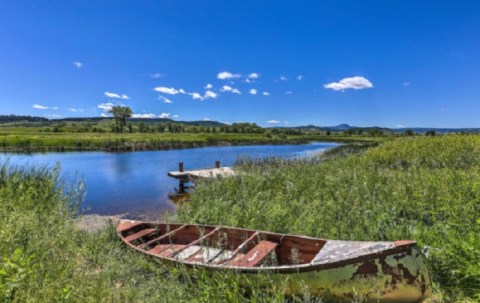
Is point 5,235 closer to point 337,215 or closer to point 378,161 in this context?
point 337,215

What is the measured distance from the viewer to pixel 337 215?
7375 millimetres

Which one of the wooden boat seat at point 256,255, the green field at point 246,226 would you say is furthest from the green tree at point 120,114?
the wooden boat seat at point 256,255

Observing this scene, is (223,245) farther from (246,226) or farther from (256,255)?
(256,255)

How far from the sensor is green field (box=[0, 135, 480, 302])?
12.6 ft

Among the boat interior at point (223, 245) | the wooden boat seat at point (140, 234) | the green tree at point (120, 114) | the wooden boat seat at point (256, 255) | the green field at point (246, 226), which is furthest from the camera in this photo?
the green tree at point (120, 114)

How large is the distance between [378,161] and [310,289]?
12813 millimetres

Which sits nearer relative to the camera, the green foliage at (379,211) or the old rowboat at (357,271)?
the old rowboat at (357,271)

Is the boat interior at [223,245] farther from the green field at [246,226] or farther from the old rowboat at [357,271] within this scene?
the green field at [246,226]

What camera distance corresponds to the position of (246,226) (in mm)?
7391

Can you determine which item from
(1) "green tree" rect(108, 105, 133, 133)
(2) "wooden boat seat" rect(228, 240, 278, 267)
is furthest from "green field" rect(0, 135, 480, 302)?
(1) "green tree" rect(108, 105, 133, 133)

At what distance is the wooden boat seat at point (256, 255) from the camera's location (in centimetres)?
495

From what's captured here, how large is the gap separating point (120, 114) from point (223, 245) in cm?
11981

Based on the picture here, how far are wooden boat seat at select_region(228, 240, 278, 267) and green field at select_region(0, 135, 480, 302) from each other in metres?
0.40

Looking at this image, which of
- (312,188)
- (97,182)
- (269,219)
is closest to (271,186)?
(312,188)
